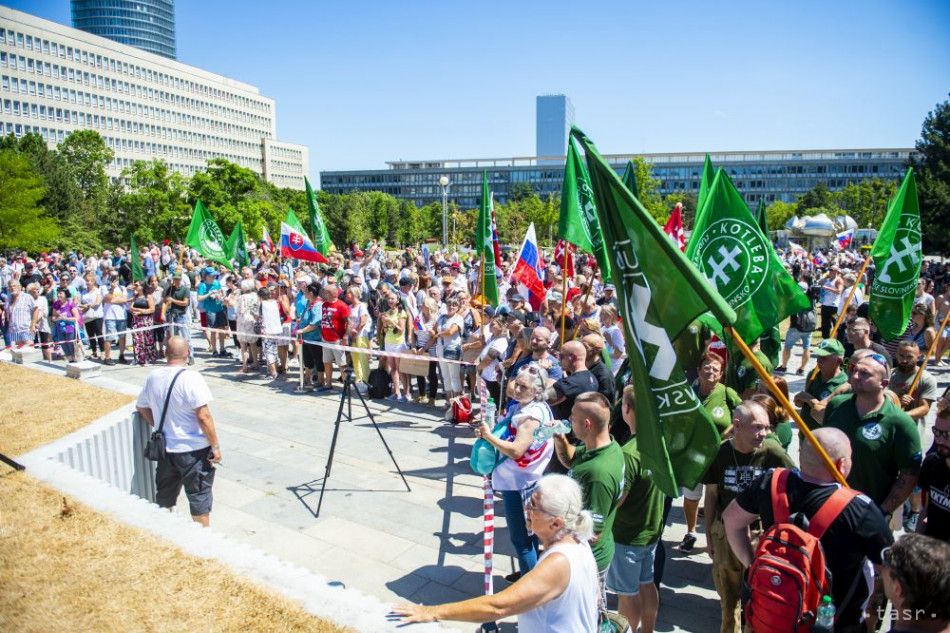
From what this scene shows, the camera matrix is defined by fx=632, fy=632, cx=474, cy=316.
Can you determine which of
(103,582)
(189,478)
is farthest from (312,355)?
(103,582)

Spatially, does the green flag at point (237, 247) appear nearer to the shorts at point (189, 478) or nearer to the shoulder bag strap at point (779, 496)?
the shorts at point (189, 478)

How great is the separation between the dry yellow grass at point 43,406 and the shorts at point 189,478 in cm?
139

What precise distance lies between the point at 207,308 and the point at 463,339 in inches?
299

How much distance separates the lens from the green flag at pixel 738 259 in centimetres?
575

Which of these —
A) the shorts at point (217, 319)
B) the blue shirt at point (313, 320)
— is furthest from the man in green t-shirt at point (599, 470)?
the shorts at point (217, 319)

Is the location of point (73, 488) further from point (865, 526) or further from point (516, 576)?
point (865, 526)

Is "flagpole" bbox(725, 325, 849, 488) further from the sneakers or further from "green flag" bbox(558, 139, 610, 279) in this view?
"green flag" bbox(558, 139, 610, 279)

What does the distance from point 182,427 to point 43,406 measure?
10.3 ft

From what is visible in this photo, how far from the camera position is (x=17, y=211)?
36.5m

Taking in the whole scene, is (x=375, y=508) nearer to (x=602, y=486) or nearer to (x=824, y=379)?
(x=602, y=486)

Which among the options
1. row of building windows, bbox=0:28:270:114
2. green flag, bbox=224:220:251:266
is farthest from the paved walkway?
row of building windows, bbox=0:28:270:114

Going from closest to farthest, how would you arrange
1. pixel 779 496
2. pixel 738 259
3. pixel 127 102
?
pixel 779 496 → pixel 738 259 → pixel 127 102

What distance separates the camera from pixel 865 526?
11.0 feet

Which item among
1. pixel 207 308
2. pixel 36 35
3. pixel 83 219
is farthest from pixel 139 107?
pixel 207 308
